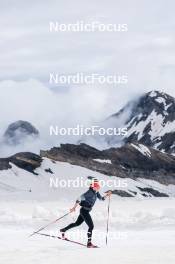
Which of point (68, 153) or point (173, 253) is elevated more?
point (173, 253)

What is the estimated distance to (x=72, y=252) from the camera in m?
18.9

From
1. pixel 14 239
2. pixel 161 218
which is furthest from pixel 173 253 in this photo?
pixel 161 218

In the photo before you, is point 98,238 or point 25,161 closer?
point 98,238

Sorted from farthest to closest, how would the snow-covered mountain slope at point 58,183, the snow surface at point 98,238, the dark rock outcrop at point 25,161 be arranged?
the dark rock outcrop at point 25,161, the snow-covered mountain slope at point 58,183, the snow surface at point 98,238

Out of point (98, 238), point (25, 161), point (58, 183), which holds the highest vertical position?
point (98, 238)

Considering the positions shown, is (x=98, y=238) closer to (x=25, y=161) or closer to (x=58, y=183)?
(x=58, y=183)

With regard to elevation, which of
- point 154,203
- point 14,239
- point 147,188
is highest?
point 14,239

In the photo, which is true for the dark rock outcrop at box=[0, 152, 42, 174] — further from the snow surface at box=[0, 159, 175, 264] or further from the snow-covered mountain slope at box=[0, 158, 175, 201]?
the snow surface at box=[0, 159, 175, 264]

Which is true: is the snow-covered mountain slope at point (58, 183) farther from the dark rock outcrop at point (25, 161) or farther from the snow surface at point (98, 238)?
the snow surface at point (98, 238)

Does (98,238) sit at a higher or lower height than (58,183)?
higher

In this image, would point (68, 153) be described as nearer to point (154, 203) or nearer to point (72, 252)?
point (154, 203)

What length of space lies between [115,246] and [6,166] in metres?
134

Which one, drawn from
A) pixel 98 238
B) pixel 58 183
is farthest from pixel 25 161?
pixel 98 238

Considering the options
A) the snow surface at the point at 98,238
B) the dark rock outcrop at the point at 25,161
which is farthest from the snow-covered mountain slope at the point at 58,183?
the snow surface at the point at 98,238
